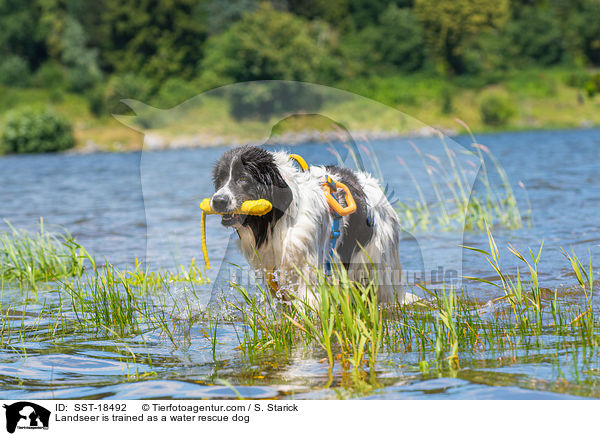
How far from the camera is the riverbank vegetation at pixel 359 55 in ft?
168

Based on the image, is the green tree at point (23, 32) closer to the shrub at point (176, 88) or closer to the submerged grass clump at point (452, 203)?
the shrub at point (176, 88)

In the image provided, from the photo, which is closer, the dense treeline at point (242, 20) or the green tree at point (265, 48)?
the green tree at point (265, 48)

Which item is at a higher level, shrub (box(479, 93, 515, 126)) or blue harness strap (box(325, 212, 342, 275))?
shrub (box(479, 93, 515, 126))

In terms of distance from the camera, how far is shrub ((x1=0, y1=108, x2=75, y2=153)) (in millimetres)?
42250

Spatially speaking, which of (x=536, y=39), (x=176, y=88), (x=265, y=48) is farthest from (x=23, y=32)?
(x=536, y=39)

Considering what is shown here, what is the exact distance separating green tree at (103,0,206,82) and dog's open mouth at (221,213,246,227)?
179 ft

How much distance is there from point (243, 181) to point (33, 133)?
1599 inches

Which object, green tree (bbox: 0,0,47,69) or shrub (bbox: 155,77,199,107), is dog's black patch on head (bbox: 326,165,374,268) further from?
green tree (bbox: 0,0,47,69)

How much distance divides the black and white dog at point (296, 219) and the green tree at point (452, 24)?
59.0 m
